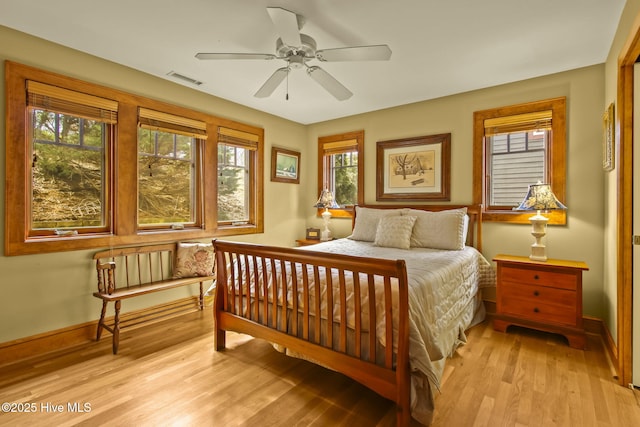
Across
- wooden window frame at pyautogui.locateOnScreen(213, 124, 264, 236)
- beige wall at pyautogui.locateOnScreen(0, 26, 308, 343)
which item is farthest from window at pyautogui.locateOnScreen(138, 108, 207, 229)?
wooden window frame at pyautogui.locateOnScreen(213, 124, 264, 236)

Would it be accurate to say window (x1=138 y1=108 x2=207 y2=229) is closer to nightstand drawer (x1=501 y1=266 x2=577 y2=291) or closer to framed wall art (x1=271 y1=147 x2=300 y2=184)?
framed wall art (x1=271 y1=147 x2=300 y2=184)

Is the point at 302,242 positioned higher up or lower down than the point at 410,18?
lower down

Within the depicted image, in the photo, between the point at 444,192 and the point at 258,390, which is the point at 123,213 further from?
the point at 444,192

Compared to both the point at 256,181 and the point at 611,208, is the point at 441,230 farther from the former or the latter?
the point at 256,181

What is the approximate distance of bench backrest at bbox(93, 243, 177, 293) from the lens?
2.80 meters

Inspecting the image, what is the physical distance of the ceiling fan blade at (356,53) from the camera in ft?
6.89

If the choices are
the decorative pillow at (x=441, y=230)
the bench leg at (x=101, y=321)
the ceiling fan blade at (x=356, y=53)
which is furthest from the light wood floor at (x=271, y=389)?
the ceiling fan blade at (x=356, y=53)

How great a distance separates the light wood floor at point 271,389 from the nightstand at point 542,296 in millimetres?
186

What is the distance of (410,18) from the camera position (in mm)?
2197

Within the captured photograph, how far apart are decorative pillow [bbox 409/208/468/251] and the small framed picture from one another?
1640mm

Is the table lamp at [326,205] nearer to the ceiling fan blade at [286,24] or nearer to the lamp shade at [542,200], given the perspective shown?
the lamp shade at [542,200]

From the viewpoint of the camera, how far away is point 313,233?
473cm

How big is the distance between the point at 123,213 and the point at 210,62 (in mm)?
1663

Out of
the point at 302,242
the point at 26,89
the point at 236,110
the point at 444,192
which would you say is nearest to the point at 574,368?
the point at 444,192
